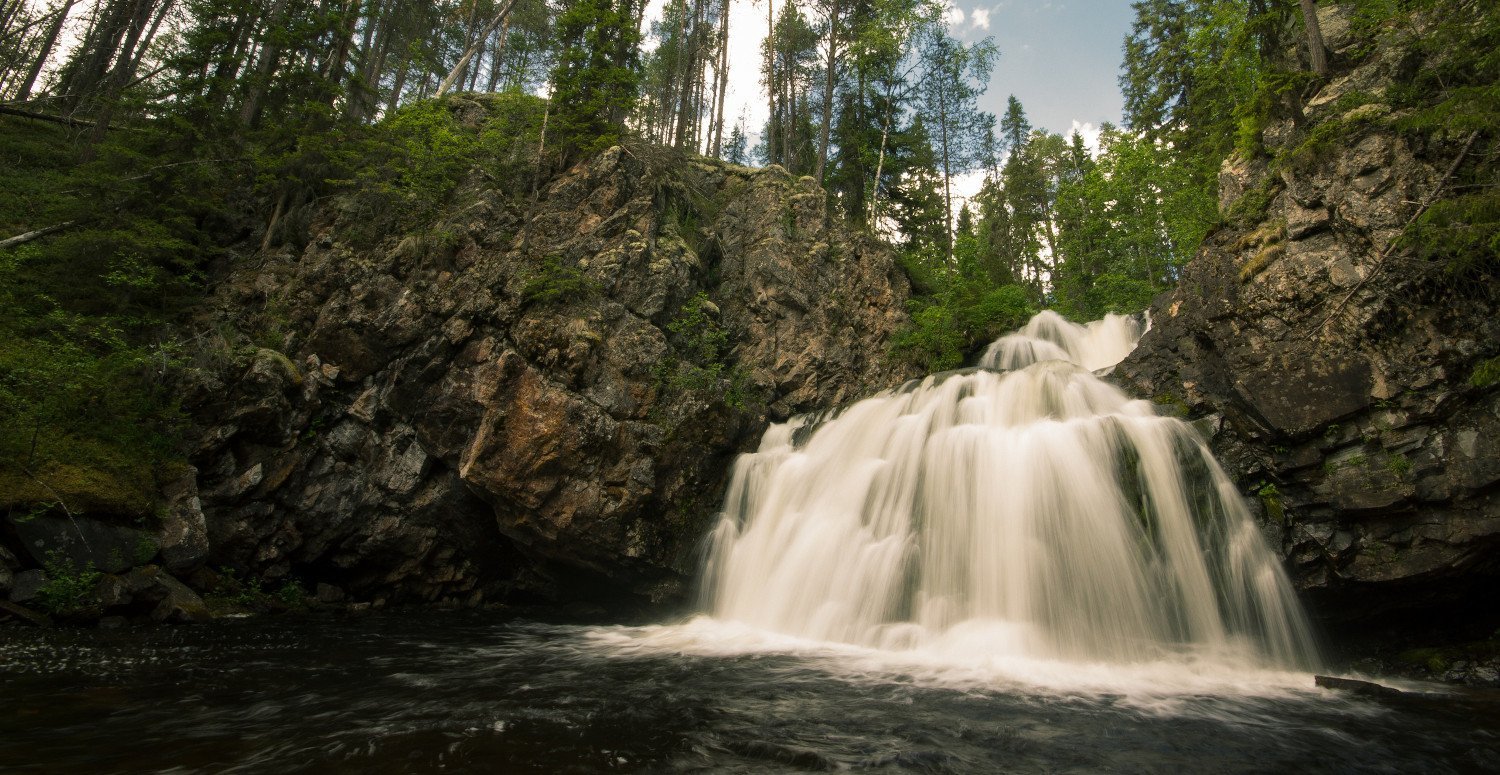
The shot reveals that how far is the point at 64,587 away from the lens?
8344mm

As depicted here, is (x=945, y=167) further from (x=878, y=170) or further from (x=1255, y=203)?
(x=1255, y=203)

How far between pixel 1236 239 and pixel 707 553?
1086cm

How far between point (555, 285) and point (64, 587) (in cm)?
859

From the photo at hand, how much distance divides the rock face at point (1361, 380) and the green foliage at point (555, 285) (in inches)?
451

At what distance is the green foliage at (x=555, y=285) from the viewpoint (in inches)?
519

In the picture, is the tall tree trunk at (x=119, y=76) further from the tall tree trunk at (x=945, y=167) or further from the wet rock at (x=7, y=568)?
the tall tree trunk at (x=945, y=167)

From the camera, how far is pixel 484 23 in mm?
31953

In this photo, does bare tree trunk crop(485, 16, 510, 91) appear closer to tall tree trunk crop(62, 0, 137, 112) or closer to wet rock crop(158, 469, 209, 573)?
tall tree trunk crop(62, 0, 137, 112)

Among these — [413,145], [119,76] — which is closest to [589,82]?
[413,145]

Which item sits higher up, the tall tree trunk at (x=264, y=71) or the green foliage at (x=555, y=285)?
the tall tree trunk at (x=264, y=71)

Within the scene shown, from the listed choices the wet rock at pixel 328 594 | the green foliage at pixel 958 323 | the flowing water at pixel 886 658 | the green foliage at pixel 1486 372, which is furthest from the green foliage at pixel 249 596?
the green foliage at pixel 1486 372

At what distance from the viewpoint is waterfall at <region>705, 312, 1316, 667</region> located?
8141mm

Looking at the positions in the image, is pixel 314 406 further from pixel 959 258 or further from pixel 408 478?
pixel 959 258

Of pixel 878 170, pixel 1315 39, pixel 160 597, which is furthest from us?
pixel 878 170
